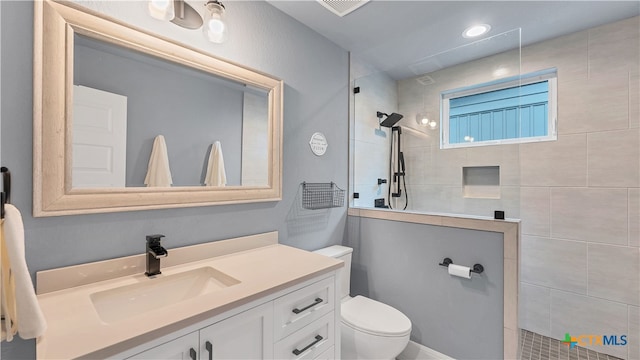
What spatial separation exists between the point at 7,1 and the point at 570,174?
334cm

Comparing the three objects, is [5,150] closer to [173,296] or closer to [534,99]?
[173,296]

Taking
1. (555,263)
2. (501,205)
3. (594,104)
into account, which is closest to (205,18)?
(501,205)

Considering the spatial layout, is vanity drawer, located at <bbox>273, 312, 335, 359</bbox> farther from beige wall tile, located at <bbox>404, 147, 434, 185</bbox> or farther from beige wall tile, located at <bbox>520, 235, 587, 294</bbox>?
beige wall tile, located at <bbox>520, 235, 587, 294</bbox>

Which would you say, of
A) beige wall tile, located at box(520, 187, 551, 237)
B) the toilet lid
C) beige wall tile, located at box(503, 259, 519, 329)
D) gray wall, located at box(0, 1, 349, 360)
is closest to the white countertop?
gray wall, located at box(0, 1, 349, 360)

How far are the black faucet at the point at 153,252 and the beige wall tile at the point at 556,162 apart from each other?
108 inches

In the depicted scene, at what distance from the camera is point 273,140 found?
68.9 inches

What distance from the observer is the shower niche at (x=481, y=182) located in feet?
6.20

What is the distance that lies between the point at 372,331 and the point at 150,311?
3.86 feet

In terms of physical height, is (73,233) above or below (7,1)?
below

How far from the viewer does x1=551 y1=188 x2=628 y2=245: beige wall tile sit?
1.93m

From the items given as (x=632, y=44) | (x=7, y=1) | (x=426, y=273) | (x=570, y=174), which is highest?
(x=632, y=44)

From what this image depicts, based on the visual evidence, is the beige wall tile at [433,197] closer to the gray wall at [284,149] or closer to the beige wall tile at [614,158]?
the gray wall at [284,149]

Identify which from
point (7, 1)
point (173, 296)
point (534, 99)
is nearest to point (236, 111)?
point (7, 1)

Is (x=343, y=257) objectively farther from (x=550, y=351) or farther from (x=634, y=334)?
(x=634, y=334)
